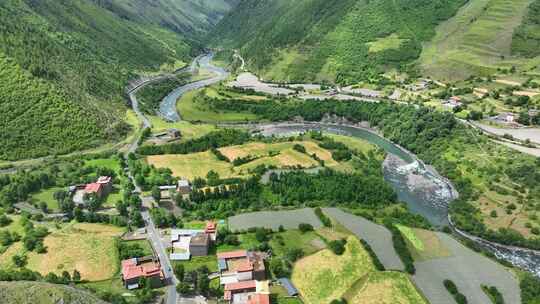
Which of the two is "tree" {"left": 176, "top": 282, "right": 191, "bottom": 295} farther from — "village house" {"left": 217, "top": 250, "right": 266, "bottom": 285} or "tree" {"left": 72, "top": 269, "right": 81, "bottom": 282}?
"tree" {"left": 72, "top": 269, "right": 81, "bottom": 282}

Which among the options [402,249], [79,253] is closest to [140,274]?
[79,253]

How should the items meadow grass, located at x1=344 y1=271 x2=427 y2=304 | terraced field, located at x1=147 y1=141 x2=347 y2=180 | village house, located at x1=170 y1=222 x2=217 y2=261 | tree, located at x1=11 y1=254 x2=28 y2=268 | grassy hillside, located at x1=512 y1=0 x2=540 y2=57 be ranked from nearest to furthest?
meadow grass, located at x1=344 y1=271 x2=427 y2=304, tree, located at x1=11 y1=254 x2=28 y2=268, village house, located at x1=170 y1=222 x2=217 y2=261, terraced field, located at x1=147 y1=141 x2=347 y2=180, grassy hillside, located at x1=512 y1=0 x2=540 y2=57

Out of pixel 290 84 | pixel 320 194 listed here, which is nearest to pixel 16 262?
pixel 320 194

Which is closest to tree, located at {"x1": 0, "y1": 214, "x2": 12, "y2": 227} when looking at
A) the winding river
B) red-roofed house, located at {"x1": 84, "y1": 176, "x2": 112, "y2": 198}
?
red-roofed house, located at {"x1": 84, "y1": 176, "x2": 112, "y2": 198}

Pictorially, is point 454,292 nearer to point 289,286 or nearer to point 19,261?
point 289,286

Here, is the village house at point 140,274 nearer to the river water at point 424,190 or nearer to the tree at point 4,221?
the tree at point 4,221

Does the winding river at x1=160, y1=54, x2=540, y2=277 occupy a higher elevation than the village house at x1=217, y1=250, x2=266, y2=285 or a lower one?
lower
